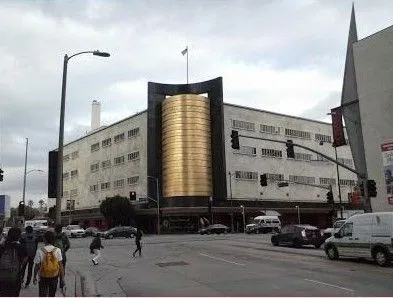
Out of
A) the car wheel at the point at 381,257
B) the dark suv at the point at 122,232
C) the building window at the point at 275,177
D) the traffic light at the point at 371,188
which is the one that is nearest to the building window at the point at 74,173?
the building window at the point at 275,177

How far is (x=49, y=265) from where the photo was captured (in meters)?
9.49

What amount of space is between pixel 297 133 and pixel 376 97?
187ft

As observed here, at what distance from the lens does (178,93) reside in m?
93.4

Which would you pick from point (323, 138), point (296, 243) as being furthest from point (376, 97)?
point (323, 138)

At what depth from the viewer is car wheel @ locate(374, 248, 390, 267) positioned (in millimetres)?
20422

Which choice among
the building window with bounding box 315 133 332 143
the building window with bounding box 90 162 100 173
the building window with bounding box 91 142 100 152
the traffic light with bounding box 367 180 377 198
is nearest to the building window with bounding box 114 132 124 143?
the building window with bounding box 91 142 100 152

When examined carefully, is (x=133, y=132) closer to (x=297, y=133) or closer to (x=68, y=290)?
(x=297, y=133)

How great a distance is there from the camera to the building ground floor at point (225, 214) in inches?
3334

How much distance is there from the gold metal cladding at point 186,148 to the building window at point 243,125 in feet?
16.3

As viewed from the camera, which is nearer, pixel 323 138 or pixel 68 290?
pixel 68 290

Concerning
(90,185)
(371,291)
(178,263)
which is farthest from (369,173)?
(90,185)

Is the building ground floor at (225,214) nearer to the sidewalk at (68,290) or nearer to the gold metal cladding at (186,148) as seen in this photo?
the gold metal cladding at (186,148)

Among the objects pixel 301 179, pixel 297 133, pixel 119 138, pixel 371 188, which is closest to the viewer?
pixel 371 188

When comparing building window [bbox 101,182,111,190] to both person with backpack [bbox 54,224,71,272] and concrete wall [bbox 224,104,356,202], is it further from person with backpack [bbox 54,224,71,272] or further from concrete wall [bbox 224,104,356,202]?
person with backpack [bbox 54,224,71,272]
